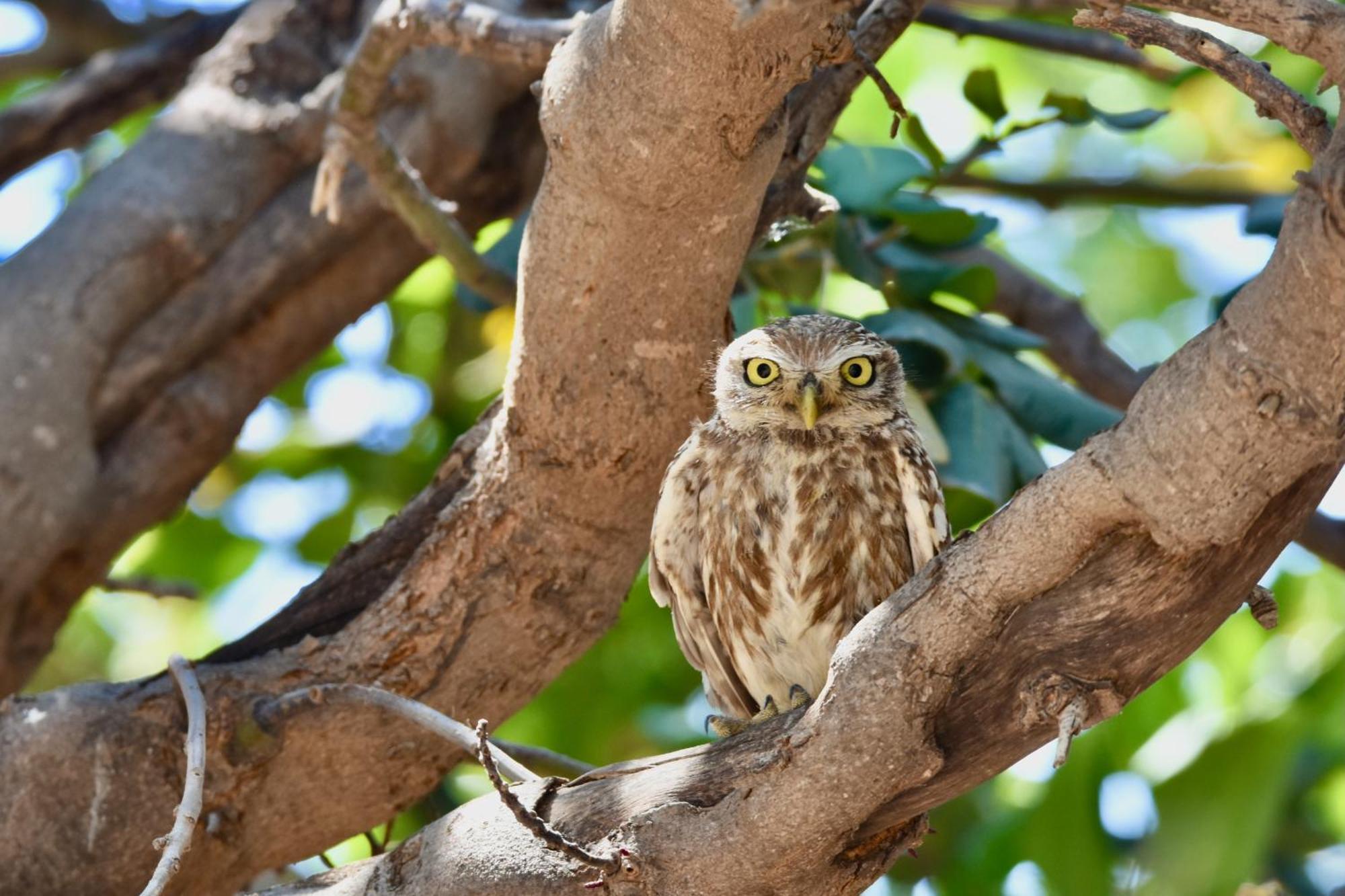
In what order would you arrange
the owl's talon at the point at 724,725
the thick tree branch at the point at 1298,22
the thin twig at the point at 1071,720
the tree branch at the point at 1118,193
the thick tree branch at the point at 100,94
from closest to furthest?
the thick tree branch at the point at 1298,22
the thin twig at the point at 1071,720
the owl's talon at the point at 724,725
the thick tree branch at the point at 100,94
the tree branch at the point at 1118,193

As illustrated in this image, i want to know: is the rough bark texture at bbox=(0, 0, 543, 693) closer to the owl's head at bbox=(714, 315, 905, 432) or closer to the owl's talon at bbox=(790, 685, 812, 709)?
the owl's head at bbox=(714, 315, 905, 432)

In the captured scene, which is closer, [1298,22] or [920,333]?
[1298,22]

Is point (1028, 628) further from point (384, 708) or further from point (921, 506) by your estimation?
point (384, 708)

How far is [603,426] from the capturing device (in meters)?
3.03

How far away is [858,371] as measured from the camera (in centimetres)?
354

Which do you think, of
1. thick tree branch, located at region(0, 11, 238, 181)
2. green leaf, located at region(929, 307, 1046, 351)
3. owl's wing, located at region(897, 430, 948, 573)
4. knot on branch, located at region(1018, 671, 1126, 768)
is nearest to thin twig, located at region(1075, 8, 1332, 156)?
knot on branch, located at region(1018, 671, 1126, 768)

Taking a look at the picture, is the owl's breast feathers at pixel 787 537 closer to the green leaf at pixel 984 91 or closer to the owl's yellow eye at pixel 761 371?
the owl's yellow eye at pixel 761 371

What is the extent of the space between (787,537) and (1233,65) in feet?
4.86

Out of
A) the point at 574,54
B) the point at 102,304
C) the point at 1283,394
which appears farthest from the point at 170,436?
the point at 1283,394

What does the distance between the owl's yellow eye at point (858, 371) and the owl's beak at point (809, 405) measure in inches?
5.1

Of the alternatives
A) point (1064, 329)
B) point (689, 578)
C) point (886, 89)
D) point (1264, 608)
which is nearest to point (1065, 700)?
point (1264, 608)

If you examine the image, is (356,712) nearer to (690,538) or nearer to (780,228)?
(690,538)

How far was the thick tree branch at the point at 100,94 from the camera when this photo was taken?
188 inches

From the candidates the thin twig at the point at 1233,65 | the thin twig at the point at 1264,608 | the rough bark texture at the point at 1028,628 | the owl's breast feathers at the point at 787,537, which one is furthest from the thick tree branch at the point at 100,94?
the thin twig at the point at 1264,608
